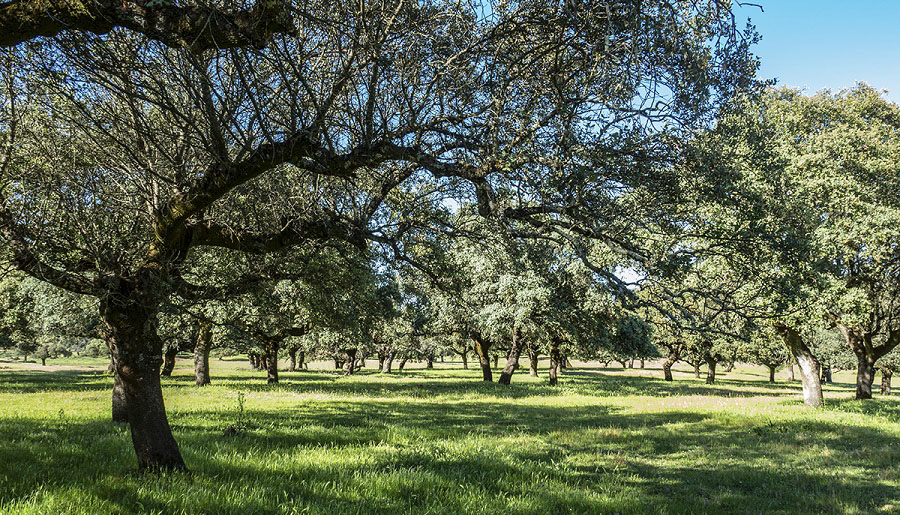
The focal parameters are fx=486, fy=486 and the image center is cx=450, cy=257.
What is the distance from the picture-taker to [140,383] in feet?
Result: 26.1

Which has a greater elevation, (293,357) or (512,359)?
(512,359)

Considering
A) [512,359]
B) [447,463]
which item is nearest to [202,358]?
[512,359]

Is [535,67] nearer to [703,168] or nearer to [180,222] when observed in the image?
[703,168]

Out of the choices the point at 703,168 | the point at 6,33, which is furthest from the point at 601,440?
the point at 6,33

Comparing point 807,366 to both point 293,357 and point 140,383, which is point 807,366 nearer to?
point 140,383

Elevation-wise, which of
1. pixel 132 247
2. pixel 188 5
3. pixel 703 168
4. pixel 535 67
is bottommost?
pixel 132 247

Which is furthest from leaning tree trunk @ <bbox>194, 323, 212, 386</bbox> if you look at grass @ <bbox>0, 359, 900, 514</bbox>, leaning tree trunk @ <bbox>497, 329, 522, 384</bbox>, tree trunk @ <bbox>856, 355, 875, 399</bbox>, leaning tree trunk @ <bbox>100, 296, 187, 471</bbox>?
tree trunk @ <bbox>856, 355, 875, 399</bbox>

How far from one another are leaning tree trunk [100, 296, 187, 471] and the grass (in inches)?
17.3

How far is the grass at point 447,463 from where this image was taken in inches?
276

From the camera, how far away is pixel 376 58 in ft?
19.5

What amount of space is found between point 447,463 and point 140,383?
5.84 m

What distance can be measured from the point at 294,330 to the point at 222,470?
26429 mm

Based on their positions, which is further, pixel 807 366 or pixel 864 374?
pixel 864 374

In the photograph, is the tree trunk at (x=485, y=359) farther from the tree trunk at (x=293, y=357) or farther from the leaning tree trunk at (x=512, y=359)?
the tree trunk at (x=293, y=357)
